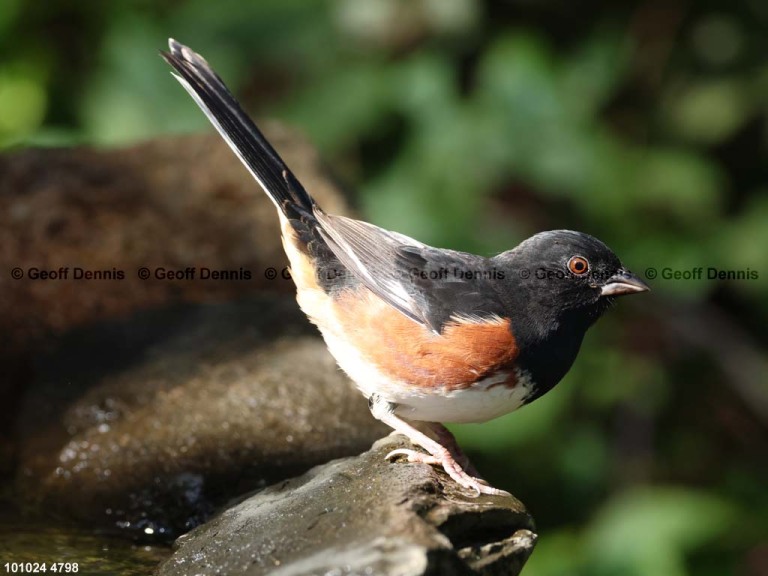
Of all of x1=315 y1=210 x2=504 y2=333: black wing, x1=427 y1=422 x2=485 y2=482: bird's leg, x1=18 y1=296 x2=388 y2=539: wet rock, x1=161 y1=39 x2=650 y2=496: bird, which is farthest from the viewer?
x1=18 y1=296 x2=388 y2=539: wet rock

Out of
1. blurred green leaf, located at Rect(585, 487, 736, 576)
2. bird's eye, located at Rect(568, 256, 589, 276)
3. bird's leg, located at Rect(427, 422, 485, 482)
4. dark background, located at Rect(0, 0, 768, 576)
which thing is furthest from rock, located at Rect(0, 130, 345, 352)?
blurred green leaf, located at Rect(585, 487, 736, 576)

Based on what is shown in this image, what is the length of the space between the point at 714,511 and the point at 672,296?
1559 millimetres

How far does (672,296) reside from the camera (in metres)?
5.46

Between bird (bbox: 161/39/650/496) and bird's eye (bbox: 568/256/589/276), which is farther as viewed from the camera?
bird's eye (bbox: 568/256/589/276)

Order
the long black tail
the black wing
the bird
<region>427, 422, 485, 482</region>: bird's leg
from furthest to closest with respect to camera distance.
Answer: the long black tail < <region>427, 422, 485, 482</region>: bird's leg < the black wing < the bird

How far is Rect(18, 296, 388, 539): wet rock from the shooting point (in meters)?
3.22

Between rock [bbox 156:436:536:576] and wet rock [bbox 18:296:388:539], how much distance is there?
422 mm

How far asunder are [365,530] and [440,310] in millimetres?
936

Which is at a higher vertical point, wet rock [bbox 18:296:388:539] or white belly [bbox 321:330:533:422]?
wet rock [bbox 18:296:388:539]

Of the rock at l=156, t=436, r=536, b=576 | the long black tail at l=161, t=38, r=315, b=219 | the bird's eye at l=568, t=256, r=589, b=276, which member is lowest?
the rock at l=156, t=436, r=536, b=576

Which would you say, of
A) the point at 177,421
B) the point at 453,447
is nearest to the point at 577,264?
the point at 453,447

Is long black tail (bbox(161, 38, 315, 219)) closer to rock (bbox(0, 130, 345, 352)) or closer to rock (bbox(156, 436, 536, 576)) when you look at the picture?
rock (bbox(0, 130, 345, 352))

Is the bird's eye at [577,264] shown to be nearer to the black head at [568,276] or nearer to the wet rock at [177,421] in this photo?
the black head at [568,276]

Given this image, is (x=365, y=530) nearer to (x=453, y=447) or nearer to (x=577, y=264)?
(x=453, y=447)
